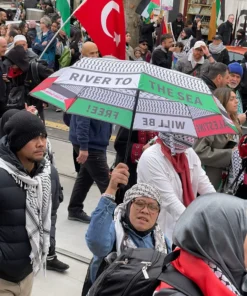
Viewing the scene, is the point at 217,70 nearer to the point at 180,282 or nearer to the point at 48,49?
the point at 180,282

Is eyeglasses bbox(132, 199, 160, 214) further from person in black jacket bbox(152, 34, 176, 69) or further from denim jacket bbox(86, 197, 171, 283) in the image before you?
person in black jacket bbox(152, 34, 176, 69)

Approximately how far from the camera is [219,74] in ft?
20.3

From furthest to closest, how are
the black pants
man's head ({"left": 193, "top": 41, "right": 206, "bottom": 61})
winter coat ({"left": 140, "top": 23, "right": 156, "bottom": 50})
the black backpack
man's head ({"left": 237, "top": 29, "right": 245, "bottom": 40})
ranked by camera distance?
winter coat ({"left": 140, "top": 23, "right": 156, "bottom": 50}) → man's head ({"left": 237, "top": 29, "right": 245, "bottom": 40}) → man's head ({"left": 193, "top": 41, "right": 206, "bottom": 61}) → the black pants → the black backpack

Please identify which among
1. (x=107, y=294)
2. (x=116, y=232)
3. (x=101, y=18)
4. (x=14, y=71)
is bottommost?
(x=14, y=71)

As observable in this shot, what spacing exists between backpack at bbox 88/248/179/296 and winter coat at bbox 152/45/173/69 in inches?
369

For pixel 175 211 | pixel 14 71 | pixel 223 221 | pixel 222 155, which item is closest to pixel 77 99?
pixel 175 211

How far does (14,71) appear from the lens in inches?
292

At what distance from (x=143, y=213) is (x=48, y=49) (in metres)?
9.75

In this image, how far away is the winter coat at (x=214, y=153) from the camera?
16.6ft

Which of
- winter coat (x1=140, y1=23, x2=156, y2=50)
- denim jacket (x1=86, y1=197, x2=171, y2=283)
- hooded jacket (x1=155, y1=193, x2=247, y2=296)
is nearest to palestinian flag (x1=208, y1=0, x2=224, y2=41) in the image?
winter coat (x1=140, y1=23, x2=156, y2=50)

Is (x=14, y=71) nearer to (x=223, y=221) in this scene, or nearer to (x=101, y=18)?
(x=101, y=18)

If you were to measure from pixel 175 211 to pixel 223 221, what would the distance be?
199cm

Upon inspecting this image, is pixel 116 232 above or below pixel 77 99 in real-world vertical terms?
below

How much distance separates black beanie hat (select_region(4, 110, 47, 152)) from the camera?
3.52m
